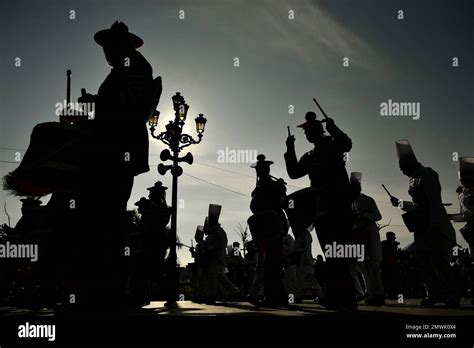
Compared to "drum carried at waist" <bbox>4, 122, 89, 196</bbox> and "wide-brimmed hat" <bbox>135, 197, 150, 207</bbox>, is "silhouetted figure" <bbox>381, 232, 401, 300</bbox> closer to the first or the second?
"wide-brimmed hat" <bbox>135, 197, 150, 207</bbox>

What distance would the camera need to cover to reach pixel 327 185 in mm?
5512

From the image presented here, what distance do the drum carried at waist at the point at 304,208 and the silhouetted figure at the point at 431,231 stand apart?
210 cm

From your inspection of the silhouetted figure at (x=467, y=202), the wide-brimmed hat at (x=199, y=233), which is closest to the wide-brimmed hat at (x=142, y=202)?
the wide-brimmed hat at (x=199, y=233)

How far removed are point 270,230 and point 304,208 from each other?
2.96 feet

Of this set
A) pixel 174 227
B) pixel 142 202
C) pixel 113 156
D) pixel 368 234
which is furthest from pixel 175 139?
pixel 113 156

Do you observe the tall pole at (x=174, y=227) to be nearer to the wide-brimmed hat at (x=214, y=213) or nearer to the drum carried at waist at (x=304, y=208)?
the wide-brimmed hat at (x=214, y=213)

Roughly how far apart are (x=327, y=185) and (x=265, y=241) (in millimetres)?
1287

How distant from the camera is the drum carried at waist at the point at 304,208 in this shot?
5.50 meters

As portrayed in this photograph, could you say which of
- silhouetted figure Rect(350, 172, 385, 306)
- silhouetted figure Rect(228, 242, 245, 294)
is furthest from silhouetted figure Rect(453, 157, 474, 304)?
silhouetted figure Rect(228, 242, 245, 294)

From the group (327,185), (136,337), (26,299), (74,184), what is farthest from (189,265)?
(136,337)

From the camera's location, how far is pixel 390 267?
13.4m

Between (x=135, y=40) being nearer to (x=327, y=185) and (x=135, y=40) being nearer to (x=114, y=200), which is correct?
(x=114, y=200)

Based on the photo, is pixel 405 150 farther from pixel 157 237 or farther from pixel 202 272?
pixel 202 272

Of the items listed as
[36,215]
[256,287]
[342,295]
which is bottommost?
[256,287]
